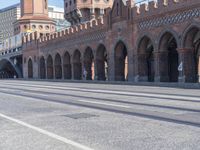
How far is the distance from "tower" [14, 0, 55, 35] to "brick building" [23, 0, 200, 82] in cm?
1812

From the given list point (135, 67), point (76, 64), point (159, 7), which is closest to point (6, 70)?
point (76, 64)

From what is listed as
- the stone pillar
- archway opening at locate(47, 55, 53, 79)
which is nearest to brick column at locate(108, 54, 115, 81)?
the stone pillar

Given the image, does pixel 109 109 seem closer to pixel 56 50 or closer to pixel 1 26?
pixel 56 50

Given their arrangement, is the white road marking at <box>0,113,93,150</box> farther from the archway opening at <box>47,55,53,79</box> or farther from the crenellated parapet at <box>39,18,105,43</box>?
the archway opening at <box>47,55,53,79</box>

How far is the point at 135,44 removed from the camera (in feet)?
129

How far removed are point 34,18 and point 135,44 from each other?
145 ft

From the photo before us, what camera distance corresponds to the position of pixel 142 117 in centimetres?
1077

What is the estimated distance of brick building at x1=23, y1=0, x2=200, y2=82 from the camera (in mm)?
32812

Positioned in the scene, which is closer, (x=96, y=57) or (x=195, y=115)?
(x=195, y=115)

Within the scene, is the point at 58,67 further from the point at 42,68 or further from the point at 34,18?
the point at 34,18

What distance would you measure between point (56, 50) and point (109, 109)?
4608cm

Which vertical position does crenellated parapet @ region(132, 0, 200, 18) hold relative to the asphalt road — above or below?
above

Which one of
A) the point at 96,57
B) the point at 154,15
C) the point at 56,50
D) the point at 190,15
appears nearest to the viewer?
the point at 190,15

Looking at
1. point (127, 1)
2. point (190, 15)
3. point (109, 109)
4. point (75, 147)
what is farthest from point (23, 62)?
point (75, 147)
